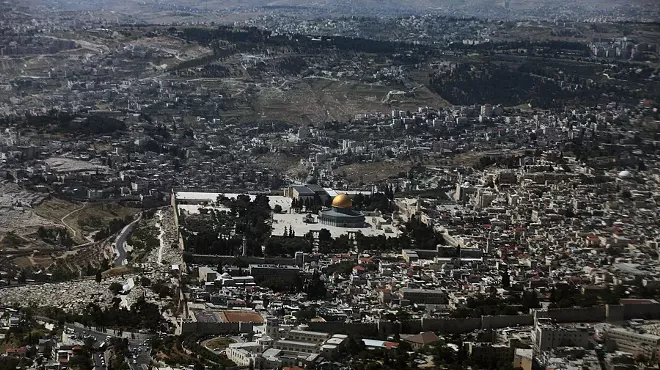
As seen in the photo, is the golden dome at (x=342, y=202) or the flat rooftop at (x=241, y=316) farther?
the golden dome at (x=342, y=202)

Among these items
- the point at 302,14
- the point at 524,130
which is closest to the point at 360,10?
the point at 302,14

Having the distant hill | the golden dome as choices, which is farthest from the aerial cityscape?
the distant hill

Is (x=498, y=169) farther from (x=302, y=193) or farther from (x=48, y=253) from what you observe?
(x=48, y=253)

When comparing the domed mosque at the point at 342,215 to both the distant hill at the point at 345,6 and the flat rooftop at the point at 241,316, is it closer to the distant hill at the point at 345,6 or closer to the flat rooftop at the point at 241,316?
the flat rooftop at the point at 241,316

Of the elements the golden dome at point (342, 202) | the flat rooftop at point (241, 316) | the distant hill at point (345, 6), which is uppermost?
the flat rooftop at point (241, 316)

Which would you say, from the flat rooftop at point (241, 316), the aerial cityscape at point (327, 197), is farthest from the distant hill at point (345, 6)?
the flat rooftop at point (241, 316)

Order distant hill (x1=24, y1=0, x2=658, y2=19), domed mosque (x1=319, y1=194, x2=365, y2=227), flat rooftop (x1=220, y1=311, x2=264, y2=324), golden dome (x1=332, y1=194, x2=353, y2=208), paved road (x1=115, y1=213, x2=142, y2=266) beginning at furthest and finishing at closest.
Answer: distant hill (x1=24, y1=0, x2=658, y2=19) → golden dome (x1=332, y1=194, x2=353, y2=208) → domed mosque (x1=319, y1=194, x2=365, y2=227) → paved road (x1=115, y1=213, x2=142, y2=266) → flat rooftop (x1=220, y1=311, x2=264, y2=324)

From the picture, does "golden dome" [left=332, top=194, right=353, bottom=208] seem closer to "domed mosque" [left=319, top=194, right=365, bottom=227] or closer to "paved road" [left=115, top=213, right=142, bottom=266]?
"domed mosque" [left=319, top=194, right=365, bottom=227]

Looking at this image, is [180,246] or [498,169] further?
[498,169]

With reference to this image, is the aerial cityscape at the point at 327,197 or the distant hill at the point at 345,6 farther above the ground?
the aerial cityscape at the point at 327,197
